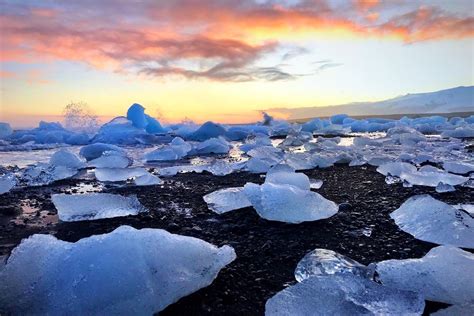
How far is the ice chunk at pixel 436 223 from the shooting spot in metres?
1.60

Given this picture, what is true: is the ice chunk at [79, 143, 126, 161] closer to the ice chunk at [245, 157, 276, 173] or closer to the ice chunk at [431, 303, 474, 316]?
the ice chunk at [245, 157, 276, 173]

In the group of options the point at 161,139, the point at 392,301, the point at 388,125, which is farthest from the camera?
the point at 388,125

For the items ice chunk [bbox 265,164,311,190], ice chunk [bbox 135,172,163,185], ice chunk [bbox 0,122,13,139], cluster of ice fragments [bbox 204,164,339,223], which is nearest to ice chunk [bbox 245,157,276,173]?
ice chunk [bbox 135,172,163,185]

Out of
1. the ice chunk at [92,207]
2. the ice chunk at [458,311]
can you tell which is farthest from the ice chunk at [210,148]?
the ice chunk at [458,311]

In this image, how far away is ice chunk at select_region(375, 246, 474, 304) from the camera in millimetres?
1145

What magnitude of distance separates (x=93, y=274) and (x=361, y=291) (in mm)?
875

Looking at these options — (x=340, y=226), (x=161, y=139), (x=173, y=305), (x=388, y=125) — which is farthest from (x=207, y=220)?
(x=388, y=125)

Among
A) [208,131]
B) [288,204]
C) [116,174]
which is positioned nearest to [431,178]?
[288,204]

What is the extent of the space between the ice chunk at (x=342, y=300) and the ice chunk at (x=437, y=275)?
0.12 meters

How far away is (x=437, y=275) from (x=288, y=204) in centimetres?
88

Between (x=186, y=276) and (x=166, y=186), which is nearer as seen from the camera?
(x=186, y=276)

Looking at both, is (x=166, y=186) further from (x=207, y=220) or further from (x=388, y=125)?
(x=388, y=125)

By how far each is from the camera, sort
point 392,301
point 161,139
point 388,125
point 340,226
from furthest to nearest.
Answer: point 388,125
point 161,139
point 340,226
point 392,301

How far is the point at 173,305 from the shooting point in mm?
1146
